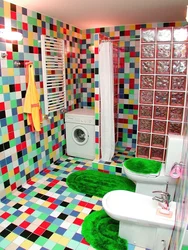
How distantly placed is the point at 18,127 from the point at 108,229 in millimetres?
1661

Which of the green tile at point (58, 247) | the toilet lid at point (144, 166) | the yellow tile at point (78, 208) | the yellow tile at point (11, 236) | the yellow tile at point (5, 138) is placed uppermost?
the yellow tile at point (5, 138)

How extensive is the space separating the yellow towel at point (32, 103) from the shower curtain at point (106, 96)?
36.6 inches

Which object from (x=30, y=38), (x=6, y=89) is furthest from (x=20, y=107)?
(x=30, y=38)

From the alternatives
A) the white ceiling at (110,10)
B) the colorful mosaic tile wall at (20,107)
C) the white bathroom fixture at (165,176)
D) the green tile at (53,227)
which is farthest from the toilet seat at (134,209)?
the white ceiling at (110,10)

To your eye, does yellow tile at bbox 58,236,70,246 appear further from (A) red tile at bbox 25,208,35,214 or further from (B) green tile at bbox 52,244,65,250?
(A) red tile at bbox 25,208,35,214

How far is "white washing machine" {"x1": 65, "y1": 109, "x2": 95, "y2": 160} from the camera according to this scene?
3.58 metres

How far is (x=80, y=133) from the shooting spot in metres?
3.86

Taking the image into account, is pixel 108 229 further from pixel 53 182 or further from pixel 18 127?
pixel 18 127

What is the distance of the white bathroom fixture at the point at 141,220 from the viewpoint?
6.07 feet

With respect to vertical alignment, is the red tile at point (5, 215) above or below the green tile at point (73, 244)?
above

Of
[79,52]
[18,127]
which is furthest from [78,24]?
[18,127]

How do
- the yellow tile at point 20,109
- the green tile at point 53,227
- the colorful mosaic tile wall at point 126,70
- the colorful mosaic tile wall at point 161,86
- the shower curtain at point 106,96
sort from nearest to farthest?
the green tile at point 53,227, the colorful mosaic tile wall at point 161,86, the yellow tile at point 20,109, the shower curtain at point 106,96, the colorful mosaic tile wall at point 126,70

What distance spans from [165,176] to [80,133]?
5.92ft

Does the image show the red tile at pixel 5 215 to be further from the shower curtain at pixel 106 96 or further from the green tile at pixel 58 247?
the shower curtain at pixel 106 96
